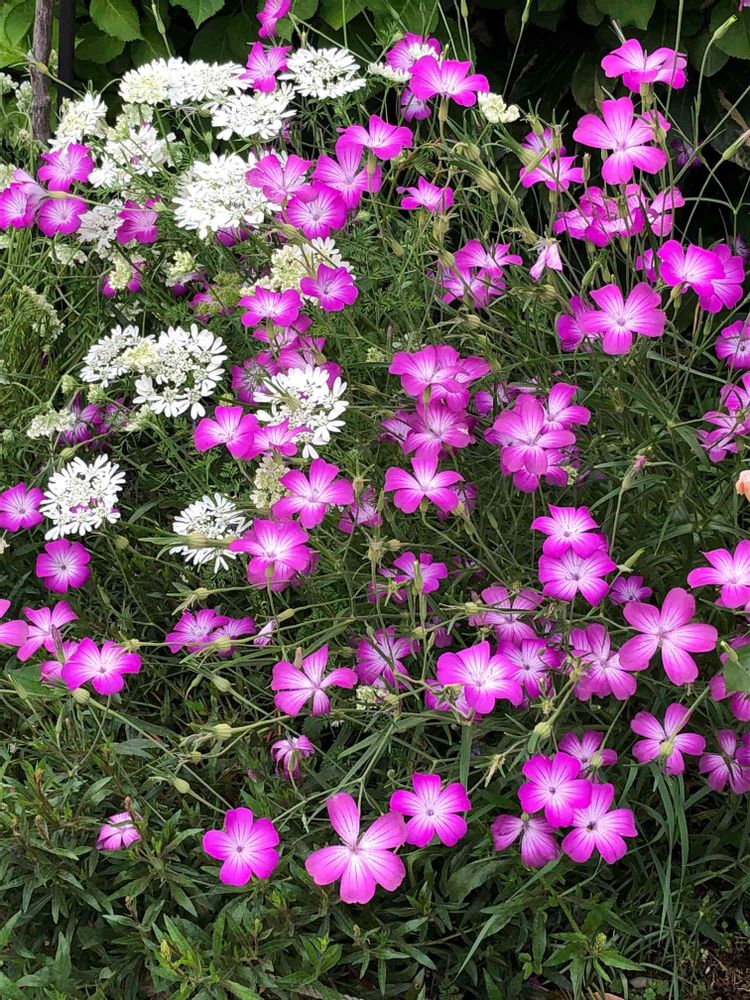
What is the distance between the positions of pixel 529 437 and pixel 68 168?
2.89 feet

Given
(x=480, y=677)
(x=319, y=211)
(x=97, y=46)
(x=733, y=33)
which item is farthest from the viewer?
(x=97, y=46)

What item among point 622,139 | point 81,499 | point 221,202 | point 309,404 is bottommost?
point 81,499

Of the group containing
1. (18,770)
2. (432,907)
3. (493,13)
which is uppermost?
(493,13)

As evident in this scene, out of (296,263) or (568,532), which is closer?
(568,532)

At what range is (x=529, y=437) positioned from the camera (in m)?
1.34

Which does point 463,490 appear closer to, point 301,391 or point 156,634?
point 301,391

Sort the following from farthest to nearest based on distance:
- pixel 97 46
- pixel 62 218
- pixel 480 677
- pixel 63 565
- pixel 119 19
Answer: pixel 97 46
pixel 119 19
pixel 62 218
pixel 63 565
pixel 480 677

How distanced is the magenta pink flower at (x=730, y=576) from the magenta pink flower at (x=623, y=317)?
26 cm

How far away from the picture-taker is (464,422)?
4.75 ft

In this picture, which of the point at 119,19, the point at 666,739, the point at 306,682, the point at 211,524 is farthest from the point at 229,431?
the point at 119,19

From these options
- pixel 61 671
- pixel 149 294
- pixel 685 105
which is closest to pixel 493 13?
pixel 685 105

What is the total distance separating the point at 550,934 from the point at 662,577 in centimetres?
48

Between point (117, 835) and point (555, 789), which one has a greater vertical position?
point (555, 789)

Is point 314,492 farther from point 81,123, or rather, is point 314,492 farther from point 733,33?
point 733,33
